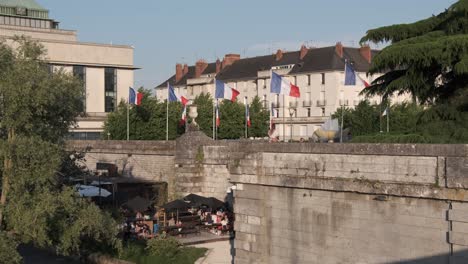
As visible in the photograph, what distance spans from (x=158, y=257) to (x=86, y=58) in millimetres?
40970

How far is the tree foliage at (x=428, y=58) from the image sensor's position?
1838cm

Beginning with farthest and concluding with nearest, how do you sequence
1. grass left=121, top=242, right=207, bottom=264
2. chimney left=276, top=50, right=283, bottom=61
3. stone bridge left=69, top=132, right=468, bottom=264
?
1. chimney left=276, top=50, right=283, bottom=61
2. grass left=121, top=242, right=207, bottom=264
3. stone bridge left=69, top=132, right=468, bottom=264

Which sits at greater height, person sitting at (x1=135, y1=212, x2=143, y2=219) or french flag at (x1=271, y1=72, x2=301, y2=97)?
french flag at (x1=271, y1=72, x2=301, y2=97)

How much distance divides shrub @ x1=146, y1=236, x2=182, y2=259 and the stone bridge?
585 centimetres

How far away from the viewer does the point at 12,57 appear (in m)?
19.2

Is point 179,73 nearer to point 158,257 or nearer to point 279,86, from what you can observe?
point 279,86

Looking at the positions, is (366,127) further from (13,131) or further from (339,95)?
(13,131)

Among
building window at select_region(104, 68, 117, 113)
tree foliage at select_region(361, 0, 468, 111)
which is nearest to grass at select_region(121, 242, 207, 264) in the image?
tree foliage at select_region(361, 0, 468, 111)

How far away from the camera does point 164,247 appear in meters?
25.0

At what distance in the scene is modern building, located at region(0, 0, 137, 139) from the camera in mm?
61719

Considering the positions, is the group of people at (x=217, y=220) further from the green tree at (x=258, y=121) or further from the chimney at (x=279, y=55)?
the chimney at (x=279, y=55)

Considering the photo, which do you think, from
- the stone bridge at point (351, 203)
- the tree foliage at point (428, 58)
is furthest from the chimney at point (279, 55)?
the stone bridge at point (351, 203)

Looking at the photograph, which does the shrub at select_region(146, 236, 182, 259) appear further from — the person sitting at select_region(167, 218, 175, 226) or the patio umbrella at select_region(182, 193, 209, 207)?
the patio umbrella at select_region(182, 193, 209, 207)

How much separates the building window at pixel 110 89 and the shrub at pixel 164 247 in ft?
132
